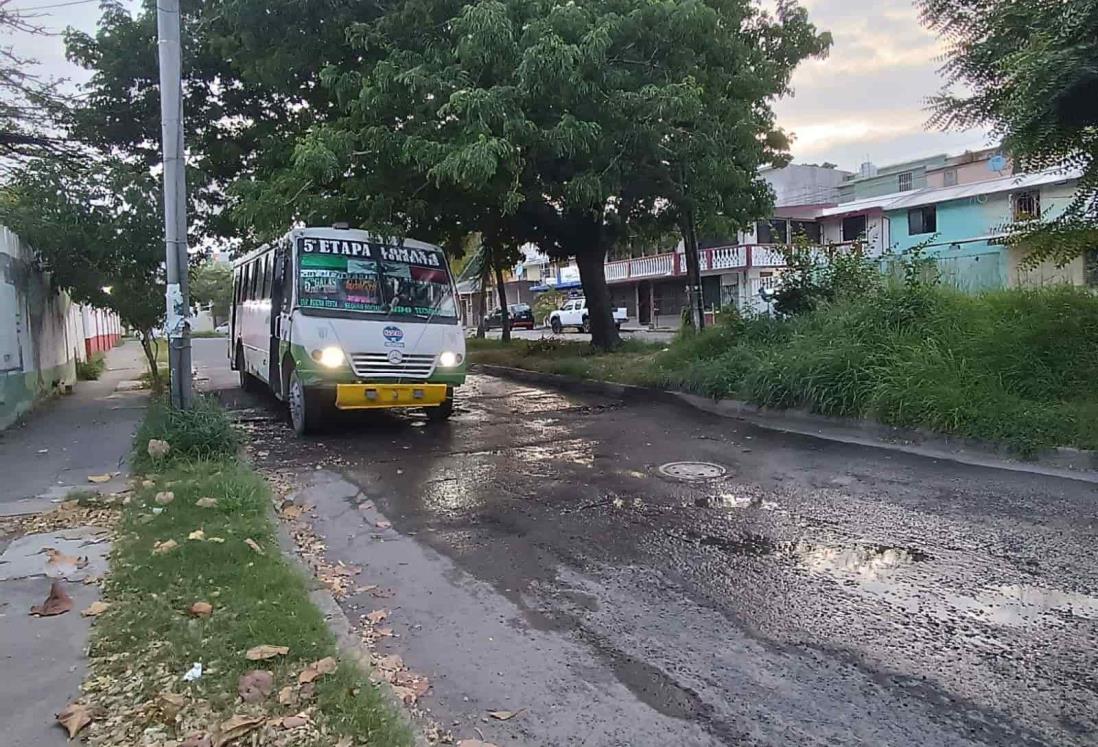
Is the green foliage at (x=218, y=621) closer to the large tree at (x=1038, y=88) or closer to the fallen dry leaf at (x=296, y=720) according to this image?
the fallen dry leaf at (x=296, y=720)

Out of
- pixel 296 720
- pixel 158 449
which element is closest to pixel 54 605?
pixel 296 720

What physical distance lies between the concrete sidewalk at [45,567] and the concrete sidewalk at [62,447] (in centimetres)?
1

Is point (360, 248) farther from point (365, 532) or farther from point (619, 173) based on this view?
point (365, 532)

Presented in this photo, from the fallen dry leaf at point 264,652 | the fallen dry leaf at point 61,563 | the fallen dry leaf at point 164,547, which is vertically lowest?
the fallen dry leaf at point 264,652

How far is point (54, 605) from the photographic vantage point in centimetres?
422

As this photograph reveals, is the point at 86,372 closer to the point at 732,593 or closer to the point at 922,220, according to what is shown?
the point at 732,593

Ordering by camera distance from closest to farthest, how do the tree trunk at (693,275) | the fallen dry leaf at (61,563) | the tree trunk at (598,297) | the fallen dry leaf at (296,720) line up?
the fallen dry leaf at (296,720) < the fallen dry leaf at (61,563) < the tree trunk at (693,275) < the tree trunk at (598,297)

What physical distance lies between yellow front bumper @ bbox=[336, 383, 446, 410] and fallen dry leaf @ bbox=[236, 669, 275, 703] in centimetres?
639

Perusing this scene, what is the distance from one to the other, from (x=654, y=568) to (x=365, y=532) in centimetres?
224

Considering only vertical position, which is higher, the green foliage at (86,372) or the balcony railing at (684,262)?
the balcony railing at (684,262)

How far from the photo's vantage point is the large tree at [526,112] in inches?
388

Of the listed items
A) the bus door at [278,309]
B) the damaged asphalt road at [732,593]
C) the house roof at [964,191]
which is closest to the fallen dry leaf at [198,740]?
the damaged asphalt road at [732,593]

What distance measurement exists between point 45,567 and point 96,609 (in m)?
1.04

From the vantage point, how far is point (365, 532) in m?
5.96
